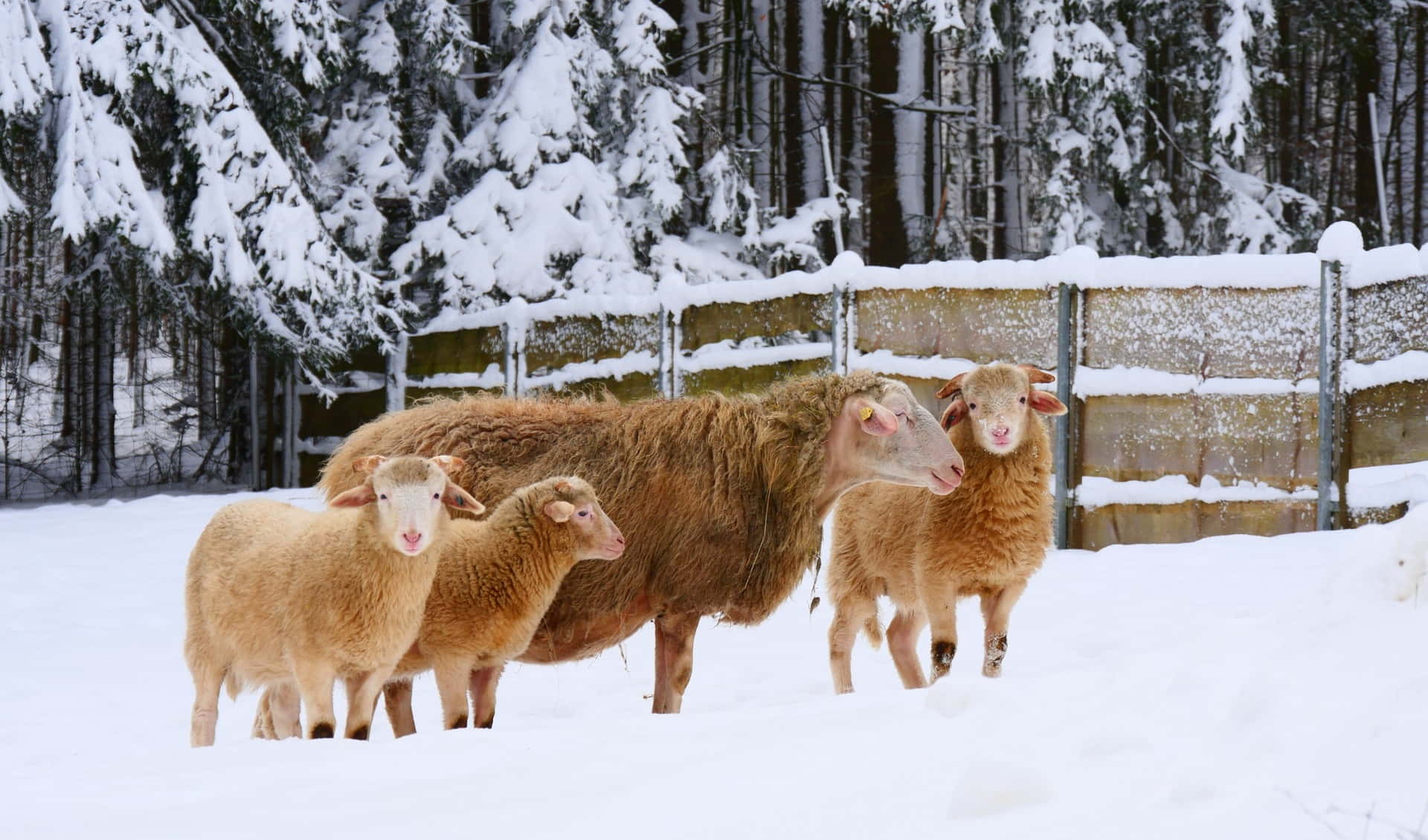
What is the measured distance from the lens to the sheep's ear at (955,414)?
255 inches

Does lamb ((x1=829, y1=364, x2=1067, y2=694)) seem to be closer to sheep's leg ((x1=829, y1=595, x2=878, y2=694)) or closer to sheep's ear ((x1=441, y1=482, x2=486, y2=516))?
sheep's leg ((x1=829, y1=595, x2=878, y2=694))

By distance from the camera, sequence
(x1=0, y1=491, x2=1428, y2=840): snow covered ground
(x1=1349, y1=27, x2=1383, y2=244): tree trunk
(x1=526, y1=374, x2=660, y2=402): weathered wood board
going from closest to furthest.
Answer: (x1=0, y1=491, x2=1428, y2=840): snow covered ground < (x1=526, y1=374, x2=660, y2=402): weathered wood board < (x1=1349, y1=27, x2=1383, y2=244): tree trunk

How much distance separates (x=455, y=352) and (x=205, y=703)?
10.8 m

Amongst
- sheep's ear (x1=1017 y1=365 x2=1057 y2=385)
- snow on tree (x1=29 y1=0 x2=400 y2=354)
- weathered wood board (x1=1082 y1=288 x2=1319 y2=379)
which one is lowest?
sheep's ear (x1=1017 y1=365 x2=1057 y2=385)

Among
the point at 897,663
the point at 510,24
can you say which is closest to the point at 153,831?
the point at 897,663

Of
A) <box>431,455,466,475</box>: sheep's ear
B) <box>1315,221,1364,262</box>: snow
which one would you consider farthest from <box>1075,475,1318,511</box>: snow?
<box>431,455,466,475</box>: sheep's ear

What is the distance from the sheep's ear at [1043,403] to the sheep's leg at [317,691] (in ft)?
10.7

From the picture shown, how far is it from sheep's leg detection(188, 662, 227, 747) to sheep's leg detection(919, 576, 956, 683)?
2.89m

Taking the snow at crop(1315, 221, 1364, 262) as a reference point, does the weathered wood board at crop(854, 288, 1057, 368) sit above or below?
below

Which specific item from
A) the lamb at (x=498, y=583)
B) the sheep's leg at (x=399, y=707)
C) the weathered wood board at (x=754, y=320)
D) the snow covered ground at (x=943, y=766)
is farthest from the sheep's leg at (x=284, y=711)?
the weathered wood board at (x=754, y=320)

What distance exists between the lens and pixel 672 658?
5.98m

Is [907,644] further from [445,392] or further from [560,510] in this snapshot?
[445,392]

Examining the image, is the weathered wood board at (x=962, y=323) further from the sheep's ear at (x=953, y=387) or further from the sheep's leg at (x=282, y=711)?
the sheep's leg at (x=282, y=711)

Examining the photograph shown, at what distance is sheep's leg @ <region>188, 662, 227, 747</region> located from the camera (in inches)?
223
